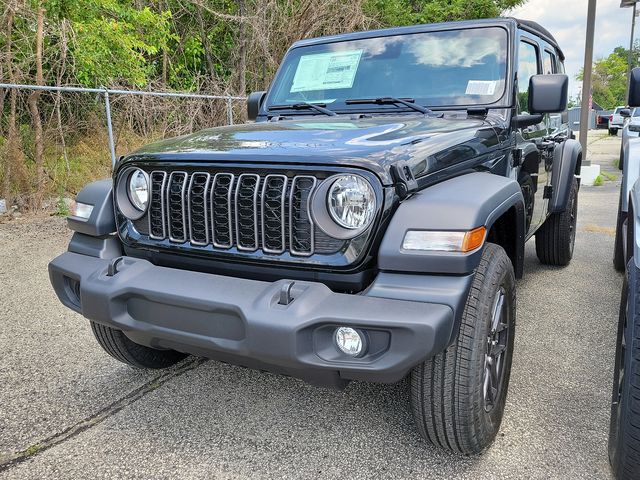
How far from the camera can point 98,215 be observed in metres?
2.60

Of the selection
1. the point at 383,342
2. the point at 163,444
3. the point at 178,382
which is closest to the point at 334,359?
the point at 383,342

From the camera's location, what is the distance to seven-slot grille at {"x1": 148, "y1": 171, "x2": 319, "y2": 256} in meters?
2.08

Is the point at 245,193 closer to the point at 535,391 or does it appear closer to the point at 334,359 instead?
the point at 334,359

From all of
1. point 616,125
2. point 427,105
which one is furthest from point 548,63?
point 616,125

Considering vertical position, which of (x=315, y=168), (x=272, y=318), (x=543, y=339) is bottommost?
(x=543, y=339)

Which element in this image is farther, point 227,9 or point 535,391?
point 227,9

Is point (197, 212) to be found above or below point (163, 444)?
above

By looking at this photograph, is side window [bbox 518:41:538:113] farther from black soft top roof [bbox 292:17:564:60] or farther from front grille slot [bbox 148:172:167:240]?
front grille slot [bbox 148:172:167:240]

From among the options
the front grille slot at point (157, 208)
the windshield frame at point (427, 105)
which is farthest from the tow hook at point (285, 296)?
the windshield frame at point (427, 105)

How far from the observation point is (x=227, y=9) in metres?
12.8

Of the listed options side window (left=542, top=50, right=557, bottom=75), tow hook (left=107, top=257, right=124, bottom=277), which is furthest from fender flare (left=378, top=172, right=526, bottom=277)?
side window (left=542, top=50, right=557, bottom=75)

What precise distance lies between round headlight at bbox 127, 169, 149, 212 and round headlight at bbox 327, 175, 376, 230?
0.96 metres

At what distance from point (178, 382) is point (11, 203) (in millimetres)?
5798

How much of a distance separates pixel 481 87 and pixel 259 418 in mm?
2167
